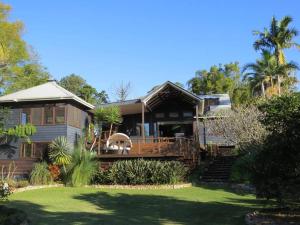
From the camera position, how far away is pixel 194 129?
31438mm

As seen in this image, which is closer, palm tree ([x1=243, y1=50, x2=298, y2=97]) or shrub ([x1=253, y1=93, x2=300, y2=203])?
shrub ([x1=253, y1=93, x2=300, y2=203])

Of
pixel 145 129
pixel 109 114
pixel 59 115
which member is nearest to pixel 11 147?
pixel 59 115

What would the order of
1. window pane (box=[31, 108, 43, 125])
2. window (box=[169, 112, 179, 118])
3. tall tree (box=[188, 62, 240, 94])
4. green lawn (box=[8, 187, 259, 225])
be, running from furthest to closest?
tall tree (box=[188, 62, 240, 94]) < window (box=[169, 112, 179, 118]) < window pane (box=[31, 108, 43, 125]) < green lawn (box=[8, 187, 259, 225])

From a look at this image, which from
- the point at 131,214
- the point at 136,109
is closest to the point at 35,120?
the point at 136,109

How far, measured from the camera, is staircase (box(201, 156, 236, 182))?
2452 cm

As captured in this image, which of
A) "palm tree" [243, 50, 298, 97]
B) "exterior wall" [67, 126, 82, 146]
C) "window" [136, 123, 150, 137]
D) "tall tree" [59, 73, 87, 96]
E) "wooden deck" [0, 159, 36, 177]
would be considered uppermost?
"tall tree" [59, 73, 87, 96]

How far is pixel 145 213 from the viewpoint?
13.9 metres

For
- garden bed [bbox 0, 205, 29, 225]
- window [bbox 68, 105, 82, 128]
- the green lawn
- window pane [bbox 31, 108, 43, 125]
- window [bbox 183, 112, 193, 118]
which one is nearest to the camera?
garden bed [bbox 0, 205, 29, 225]

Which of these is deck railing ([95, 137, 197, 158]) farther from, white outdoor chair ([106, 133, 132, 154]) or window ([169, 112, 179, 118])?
window ([169, 112, 179, 118])

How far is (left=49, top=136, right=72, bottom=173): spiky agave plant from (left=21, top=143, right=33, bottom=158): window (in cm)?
287

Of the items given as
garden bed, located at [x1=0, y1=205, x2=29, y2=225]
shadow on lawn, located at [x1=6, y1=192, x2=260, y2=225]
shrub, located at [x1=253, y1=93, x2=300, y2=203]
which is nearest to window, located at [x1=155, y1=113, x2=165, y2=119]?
shadow on lawn, located at [x1=6, y1=192, x2=260, y2=225]

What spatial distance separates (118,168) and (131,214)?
31.4 ft

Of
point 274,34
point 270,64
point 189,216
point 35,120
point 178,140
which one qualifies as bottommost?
point 189,216

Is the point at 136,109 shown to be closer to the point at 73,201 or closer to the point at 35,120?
the point at 35,120
